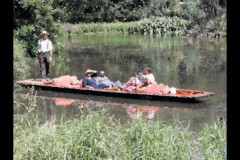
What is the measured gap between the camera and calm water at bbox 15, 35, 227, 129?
9211 millimetres

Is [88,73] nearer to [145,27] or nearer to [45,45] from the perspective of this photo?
[45,45]

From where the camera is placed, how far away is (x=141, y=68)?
17.1 metres

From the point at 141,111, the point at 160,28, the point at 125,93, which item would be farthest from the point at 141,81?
the point at 160,28

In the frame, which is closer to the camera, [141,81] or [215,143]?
[215,143]

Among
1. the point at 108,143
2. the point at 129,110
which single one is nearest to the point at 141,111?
the point at 129,110

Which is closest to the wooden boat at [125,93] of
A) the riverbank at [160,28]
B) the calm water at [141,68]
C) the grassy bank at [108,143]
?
the calm water at [141,68]

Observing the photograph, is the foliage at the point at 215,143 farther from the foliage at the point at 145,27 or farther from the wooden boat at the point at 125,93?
the foliage at the point at 145,27

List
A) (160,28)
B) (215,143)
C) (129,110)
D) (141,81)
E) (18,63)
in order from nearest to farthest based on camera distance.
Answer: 1. (215,143)
2. (129,110)
3. (141,81)
4. (18,63)
5. (160,28)

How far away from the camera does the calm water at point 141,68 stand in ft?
30.2

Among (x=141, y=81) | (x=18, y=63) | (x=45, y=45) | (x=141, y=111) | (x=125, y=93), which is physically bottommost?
(x=141, y=111)

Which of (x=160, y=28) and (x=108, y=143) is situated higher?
(x=160, y=28)

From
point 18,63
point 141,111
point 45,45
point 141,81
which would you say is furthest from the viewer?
point 18,63

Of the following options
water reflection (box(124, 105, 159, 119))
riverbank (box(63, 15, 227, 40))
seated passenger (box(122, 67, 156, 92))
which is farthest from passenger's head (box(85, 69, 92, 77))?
riverbank (box(63, 15, 227, 40))
